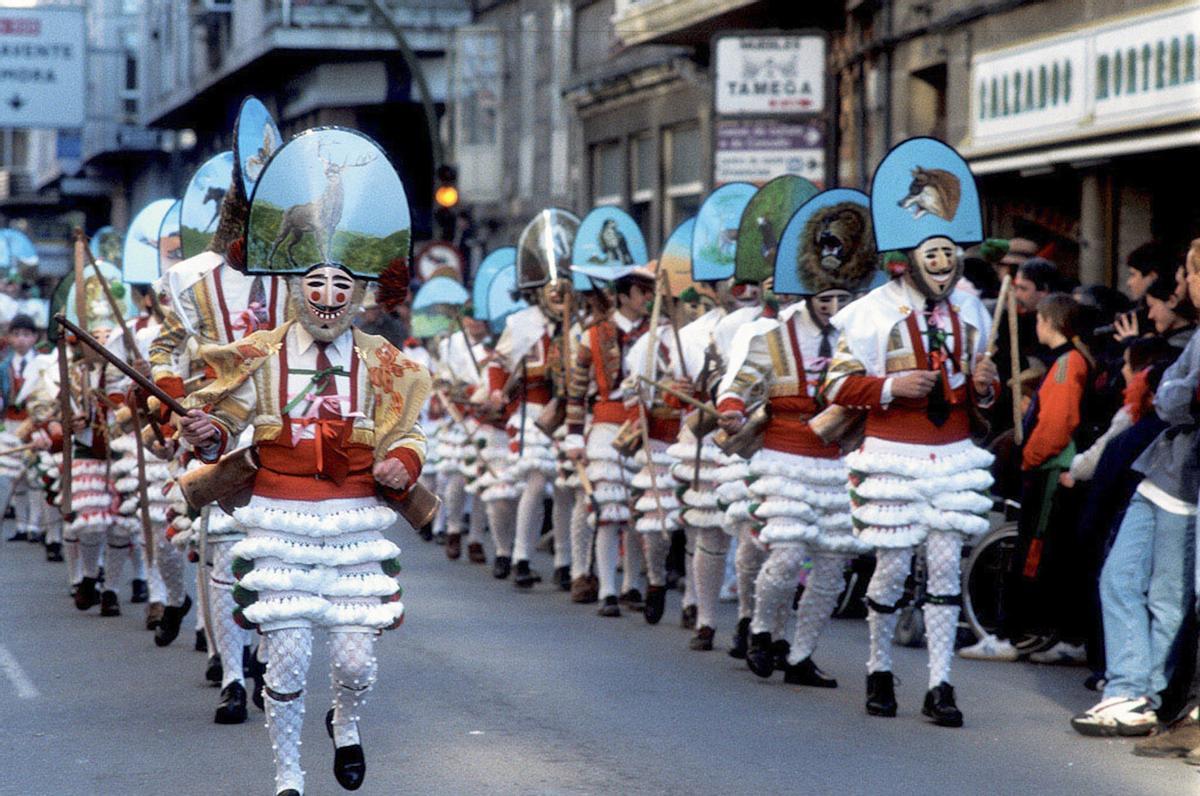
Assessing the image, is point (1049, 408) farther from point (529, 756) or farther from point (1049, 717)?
point (529, 756)

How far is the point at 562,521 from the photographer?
15086 mm

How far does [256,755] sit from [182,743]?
0.42m

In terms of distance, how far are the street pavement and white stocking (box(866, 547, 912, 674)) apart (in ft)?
0.94

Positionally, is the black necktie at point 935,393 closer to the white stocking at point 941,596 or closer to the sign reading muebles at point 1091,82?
the white stocking at point 941,596

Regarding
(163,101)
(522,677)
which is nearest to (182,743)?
(522,677)

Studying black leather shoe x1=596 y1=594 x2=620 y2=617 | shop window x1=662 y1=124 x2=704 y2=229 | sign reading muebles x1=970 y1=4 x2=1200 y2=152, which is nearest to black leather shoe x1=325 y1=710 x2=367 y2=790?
black leather shoe x1=596 y1=594 x2=620 y2=617

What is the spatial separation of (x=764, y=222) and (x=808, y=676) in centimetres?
A: 269

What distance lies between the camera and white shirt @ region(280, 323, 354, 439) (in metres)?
7.36

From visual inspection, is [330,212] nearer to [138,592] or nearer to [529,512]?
[138,592]

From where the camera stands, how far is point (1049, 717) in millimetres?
9664

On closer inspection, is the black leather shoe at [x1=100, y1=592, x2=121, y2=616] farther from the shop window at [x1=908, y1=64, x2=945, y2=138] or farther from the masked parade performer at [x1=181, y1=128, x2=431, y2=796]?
the shop window at [x1=908, y1=64, x2=945, y2=138]

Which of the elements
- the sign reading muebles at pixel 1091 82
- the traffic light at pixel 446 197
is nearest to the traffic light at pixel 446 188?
the traffic light at pixel 446 197

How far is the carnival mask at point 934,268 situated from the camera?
941 centimetres

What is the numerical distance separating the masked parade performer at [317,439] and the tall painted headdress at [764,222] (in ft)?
14.6
